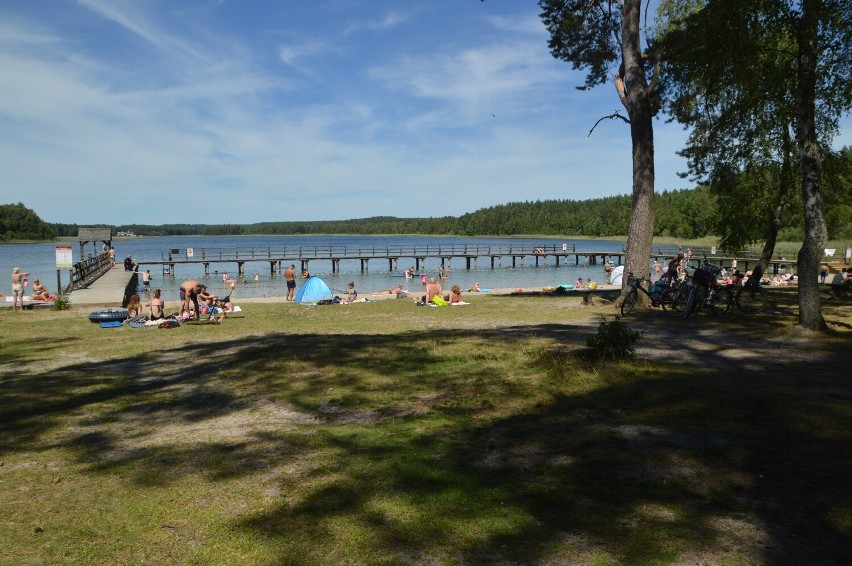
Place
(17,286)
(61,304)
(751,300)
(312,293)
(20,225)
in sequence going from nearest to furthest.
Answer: (751,300) → (17,286) → (61,304) → (312,293) → (20,225)

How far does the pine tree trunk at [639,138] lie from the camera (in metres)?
16.3

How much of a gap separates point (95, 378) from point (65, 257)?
1741 centimetres

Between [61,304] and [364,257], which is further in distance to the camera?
[364,257]

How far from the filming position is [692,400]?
21.0ft

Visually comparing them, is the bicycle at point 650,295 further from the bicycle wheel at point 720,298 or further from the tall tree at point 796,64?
the tall tree at point 796,64

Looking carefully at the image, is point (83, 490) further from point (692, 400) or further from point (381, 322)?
point (381, 322)

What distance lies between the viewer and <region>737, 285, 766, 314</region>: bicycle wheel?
14836 mm

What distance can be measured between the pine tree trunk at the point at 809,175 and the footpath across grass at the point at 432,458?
87cm

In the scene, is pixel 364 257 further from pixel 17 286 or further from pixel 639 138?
pixel 639 138

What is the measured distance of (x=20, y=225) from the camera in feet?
504

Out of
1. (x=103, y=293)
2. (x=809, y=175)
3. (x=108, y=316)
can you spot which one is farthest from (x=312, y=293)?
(x=809, y=175)

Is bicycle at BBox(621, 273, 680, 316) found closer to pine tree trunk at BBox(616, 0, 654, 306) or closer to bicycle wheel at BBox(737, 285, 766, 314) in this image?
pine tree trunk at BBox(616, 0, 654, 306)

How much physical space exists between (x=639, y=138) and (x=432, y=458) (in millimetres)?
14060

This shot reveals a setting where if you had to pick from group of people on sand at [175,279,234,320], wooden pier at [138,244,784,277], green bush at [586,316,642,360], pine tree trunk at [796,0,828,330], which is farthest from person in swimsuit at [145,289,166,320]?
wooden pier at [138,244,784,277]
